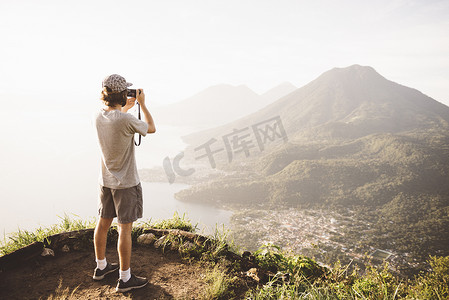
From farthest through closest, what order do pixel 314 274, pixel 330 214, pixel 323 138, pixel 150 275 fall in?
pixel 323 138 < pixel 330 214 < pixel 314 274 < pixel 150 275

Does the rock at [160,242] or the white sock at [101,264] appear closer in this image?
the white sock at [101,264]

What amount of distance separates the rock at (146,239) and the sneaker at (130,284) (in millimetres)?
944

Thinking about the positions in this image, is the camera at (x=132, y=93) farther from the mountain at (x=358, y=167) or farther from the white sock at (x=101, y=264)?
the mountain at (x=358, y=167)

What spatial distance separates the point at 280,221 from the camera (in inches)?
2773

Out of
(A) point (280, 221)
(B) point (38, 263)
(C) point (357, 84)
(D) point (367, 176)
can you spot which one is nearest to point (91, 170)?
(A) point (280, 221)

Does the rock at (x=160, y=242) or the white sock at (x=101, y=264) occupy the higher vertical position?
the white sock at (x=101, y=264)

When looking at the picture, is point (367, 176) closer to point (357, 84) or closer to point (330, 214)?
point (330, 214)

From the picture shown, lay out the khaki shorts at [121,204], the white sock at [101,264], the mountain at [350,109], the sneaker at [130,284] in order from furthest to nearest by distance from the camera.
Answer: the mountain at [350,109] → the white sock at [101,264] → the sneaker at [130,284] → the khaki shorts at [121,204]

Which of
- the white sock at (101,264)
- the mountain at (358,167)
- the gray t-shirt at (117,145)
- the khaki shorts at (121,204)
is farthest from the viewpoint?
the mountain at (358,167)

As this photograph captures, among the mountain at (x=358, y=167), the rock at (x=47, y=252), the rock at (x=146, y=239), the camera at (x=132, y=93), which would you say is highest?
the camera at (x=132, y=93)

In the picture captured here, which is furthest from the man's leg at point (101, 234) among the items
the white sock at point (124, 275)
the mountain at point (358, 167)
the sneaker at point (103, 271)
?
the mountain at point (358, 167)

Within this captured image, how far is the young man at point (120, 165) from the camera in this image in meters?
2.13

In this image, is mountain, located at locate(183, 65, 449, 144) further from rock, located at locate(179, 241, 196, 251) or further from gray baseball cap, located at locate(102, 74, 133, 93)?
gray baseball cap, located at locate(102, 74, 133, 93)

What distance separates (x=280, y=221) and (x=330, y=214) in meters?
20.0
